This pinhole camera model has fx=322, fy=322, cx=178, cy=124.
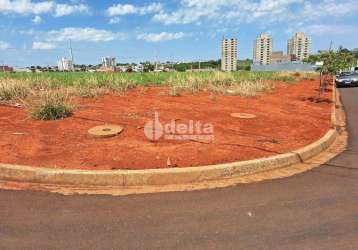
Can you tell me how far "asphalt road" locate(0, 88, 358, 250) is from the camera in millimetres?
3221

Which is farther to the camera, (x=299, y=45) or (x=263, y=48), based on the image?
(x=263, y=48)

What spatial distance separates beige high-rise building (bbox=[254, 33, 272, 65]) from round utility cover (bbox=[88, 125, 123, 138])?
123 m

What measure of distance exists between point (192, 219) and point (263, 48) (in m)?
131

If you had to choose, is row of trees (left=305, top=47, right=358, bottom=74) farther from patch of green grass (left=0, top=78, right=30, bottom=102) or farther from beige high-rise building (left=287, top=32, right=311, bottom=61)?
beige high-rise building (left=287, top=32, right=311, bottom=61)

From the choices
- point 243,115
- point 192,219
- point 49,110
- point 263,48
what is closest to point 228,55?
point 263,48

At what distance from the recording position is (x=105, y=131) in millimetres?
6871

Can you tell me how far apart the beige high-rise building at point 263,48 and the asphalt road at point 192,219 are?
410ft

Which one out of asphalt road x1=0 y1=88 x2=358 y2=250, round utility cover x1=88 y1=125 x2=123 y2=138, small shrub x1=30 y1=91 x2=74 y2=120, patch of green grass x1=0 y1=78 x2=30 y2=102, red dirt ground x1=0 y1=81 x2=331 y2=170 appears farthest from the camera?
patch of green grass x1=0 y1=78 x2=30 y2=102

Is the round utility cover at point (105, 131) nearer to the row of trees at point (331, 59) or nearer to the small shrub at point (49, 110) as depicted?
the small shrub at point (49, 110)

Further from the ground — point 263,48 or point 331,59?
point 263,48

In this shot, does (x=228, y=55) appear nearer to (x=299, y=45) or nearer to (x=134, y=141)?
(x=299, y=45)

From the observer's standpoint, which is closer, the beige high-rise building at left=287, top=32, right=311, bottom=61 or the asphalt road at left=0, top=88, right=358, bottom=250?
the asphalt road at left=0, top=88, right=358, bottom=250

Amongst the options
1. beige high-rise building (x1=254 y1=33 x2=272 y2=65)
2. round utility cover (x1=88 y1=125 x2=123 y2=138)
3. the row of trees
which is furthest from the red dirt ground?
beige high-rise building (x1=254 y1=33 x2=272 y2=65)

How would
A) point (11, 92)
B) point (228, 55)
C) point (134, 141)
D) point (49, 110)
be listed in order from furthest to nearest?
point (228, 55) < point (11, 92) < point (49, 110) < point (134, 141)
